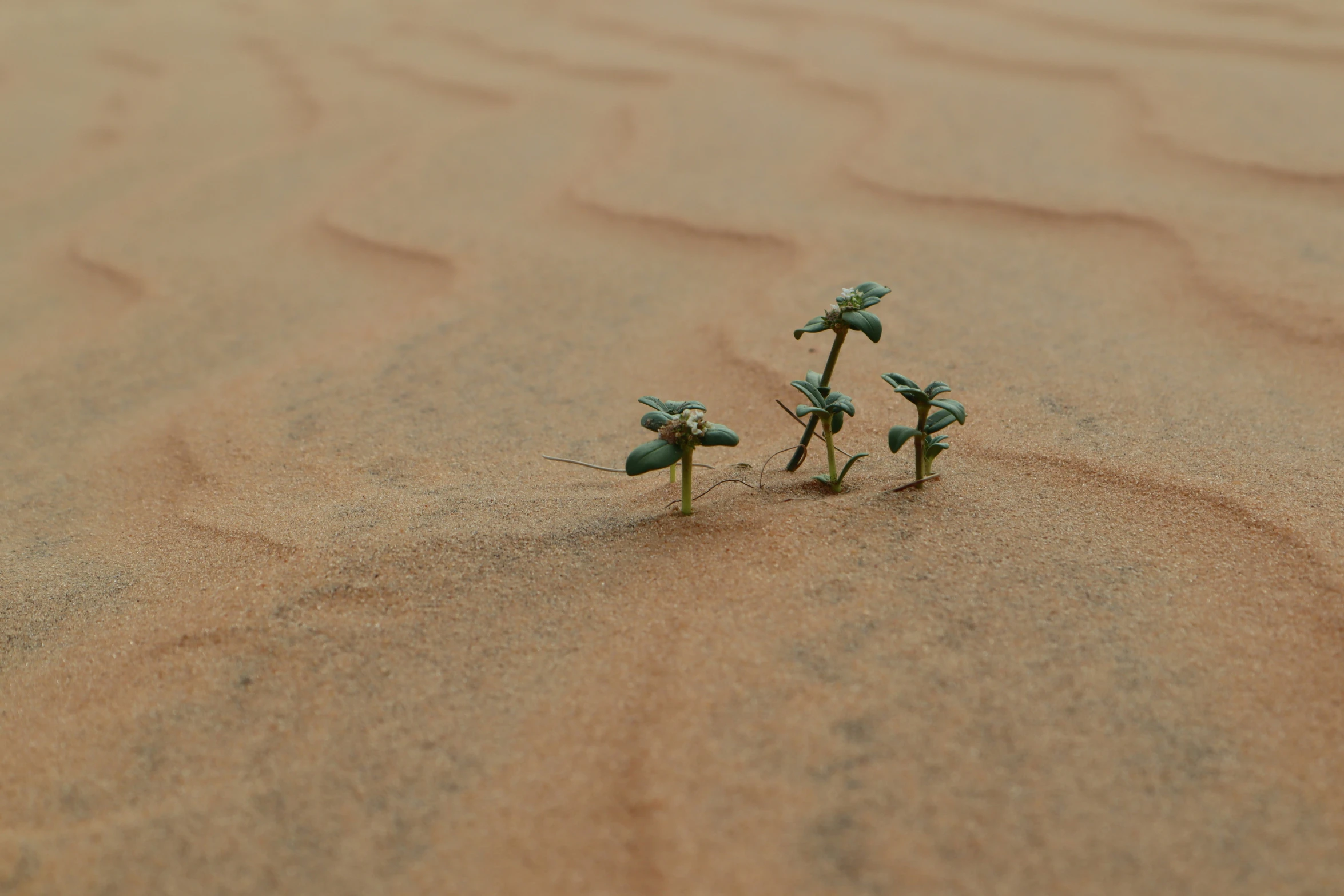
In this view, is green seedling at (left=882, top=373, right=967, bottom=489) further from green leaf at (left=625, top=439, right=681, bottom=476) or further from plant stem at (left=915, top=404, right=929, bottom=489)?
green leaf at (left=625, top=439, right=681, bottom=476)

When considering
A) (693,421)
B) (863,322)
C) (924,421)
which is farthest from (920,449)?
(693,421)

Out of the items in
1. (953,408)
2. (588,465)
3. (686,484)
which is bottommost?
(588,465)

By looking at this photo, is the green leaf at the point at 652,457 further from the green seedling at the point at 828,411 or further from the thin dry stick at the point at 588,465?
the thin dry stick at the point at 588,465

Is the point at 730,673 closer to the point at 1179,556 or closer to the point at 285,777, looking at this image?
the point at 285,777

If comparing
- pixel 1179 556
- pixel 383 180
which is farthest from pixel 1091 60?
pixel 1179 556

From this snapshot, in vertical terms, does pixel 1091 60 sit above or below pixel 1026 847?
above

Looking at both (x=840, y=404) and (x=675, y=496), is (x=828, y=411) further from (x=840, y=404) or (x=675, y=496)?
(x=675, y=496)
